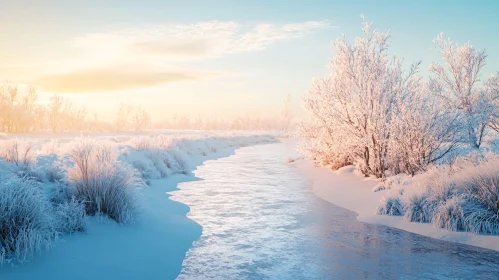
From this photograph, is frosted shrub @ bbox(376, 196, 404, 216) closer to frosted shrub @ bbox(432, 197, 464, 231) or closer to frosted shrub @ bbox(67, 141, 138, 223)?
frosted shrub @ bbox(432, 197, 464, 231)

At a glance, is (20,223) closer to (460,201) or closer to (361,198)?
(460,201)

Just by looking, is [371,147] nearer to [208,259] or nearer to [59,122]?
[208,259]

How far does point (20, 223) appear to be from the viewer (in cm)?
464

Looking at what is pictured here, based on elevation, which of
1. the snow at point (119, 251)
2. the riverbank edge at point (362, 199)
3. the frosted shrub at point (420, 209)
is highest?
the frosted shrub at point (420, 209)

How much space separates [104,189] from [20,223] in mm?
1821

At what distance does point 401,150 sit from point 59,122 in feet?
218

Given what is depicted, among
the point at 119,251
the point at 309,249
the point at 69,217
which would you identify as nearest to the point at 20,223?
the point at 69,217

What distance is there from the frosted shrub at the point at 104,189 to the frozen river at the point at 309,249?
59.8 inches

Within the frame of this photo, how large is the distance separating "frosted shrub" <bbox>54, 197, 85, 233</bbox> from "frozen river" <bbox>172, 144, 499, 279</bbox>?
1.84 metres

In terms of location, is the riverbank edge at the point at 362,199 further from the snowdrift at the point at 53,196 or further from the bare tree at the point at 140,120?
the bare tree at the point at 140,120

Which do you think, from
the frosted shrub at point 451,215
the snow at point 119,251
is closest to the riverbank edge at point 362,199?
the frosted shrub at point 451,215

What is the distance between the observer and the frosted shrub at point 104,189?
6375 millimetres

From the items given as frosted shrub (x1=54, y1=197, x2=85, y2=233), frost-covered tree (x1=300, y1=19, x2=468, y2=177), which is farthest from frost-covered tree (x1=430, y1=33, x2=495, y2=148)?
frosted shrub (x1=54, y1=197, x2=85, y2=233)

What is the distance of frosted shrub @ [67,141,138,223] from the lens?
6375mm
